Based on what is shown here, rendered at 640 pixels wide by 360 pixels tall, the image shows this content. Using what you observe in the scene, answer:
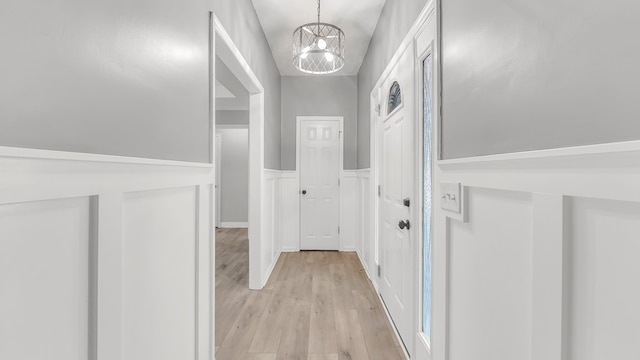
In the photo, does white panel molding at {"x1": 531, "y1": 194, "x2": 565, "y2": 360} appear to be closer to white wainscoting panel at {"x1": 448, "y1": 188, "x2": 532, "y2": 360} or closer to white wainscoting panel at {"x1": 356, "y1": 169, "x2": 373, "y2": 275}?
white wainscoting panel at {"x1": 448, "y1": 188, "x2": 532, "y2": 360}

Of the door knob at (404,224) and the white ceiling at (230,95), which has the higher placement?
the white ceiling at (230,95)

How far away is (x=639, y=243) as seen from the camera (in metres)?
0.51

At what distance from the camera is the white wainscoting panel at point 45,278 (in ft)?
1.77

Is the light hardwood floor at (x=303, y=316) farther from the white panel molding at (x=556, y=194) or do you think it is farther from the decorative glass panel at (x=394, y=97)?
the decorative glass panel at (x=394, y=97)

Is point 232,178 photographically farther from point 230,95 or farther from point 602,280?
point 602,280

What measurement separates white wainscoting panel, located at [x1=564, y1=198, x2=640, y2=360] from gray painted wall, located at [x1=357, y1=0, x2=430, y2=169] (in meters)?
1.39

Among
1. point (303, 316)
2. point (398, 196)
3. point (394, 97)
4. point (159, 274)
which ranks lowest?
point (303, 316)

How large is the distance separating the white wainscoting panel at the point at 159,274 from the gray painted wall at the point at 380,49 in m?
1.61

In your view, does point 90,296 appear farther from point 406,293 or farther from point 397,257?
point 397,257

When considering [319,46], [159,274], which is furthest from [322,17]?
[159,274]

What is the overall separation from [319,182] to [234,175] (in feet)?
9.79

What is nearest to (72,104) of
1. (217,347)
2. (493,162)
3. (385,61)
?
(493,162)

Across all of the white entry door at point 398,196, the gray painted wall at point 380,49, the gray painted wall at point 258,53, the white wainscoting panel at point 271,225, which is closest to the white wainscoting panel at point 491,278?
the white entry door at point 398,196

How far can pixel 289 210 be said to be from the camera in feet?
13.6
